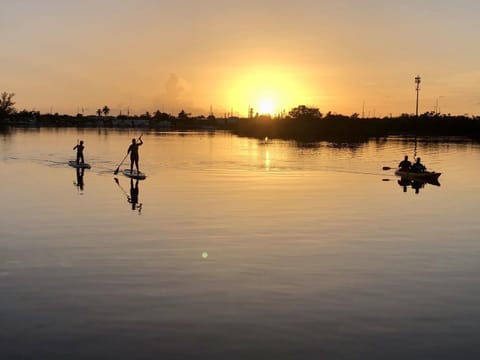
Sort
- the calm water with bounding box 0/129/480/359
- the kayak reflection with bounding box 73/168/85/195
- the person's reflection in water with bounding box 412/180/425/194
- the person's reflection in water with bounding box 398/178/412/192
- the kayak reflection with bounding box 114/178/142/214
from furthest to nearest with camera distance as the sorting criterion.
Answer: the person's reflection in water with bounding box 398/178/412/192 < the person's reflection in water with bounding box 412/180/425/194 < the kayak reflection with bounding box 73/168/85/195 < the kayak reflection with bounding box 114/178/142/214 < the calm water with bounding box 0/129/480/359

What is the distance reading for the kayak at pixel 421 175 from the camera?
3588cm

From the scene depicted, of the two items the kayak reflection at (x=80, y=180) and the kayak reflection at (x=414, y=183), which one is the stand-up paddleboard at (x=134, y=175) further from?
the kayak reflection at (x=414, y=183)

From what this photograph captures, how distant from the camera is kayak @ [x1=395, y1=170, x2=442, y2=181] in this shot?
3588 centimetres

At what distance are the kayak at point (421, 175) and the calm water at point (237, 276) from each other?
761cm

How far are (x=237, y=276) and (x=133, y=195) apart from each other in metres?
14.9

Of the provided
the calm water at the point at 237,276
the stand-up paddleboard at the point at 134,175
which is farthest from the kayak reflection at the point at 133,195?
the stand-up paddleboard at the point at 134,175

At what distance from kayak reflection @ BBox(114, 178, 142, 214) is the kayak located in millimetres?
18753

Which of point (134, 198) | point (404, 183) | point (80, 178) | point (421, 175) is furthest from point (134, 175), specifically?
point (421, 175)

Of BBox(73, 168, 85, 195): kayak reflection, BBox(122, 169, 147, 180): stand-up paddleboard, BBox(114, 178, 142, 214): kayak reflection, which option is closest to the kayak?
BBox(122, 169, 147, 180): stand-up paddleboard

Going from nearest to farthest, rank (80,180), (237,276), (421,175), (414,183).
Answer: (237,276) → (80,180) → (414,183) → (421,175)

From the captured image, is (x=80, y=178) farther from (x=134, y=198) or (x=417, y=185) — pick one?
(x=417, y=185)

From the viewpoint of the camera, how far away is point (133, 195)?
90.3ft

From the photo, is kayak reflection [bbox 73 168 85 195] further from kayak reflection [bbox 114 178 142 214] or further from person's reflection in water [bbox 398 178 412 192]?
person's reflection in water [bbox 398 178 412 192]

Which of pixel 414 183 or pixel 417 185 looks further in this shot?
pixel 414 183
